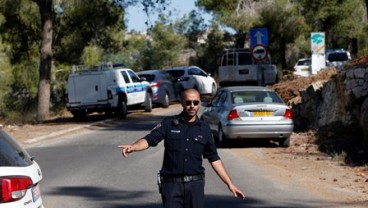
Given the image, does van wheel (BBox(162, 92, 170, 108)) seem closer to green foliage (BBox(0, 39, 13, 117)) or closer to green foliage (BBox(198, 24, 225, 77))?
green foliage (BBox(0, 39, 13, 117))

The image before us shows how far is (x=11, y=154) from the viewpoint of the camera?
6.48 meters

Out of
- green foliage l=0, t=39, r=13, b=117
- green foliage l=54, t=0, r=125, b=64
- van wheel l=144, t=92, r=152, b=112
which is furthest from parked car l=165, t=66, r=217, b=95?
green foliage l=0, t=39, r=13, b=117

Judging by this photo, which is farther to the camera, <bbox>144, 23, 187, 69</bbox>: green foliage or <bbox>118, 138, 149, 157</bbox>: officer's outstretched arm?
<bbox>144, 23, 187, 69</bbox>: green foliage

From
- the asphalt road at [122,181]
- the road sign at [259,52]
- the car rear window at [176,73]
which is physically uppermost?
the road sign at [259,52]

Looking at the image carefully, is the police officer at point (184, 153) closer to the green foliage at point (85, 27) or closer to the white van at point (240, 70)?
the green foliage at point (85, 27)

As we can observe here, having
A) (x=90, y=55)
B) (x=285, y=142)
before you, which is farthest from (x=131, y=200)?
(x=90, y=55)

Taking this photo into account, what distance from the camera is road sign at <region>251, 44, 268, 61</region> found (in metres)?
24.3

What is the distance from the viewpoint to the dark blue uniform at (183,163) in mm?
6699

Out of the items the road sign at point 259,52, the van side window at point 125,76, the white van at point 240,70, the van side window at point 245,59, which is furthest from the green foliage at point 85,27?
the road sign at point 259,52

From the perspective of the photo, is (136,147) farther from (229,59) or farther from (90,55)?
(90,55)

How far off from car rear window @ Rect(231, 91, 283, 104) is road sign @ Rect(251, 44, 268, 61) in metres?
6.31

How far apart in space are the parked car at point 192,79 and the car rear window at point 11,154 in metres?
27.8

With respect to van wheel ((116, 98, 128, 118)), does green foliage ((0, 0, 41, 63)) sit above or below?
above

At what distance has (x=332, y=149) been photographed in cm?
1625
